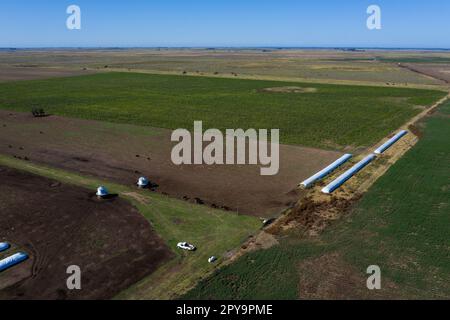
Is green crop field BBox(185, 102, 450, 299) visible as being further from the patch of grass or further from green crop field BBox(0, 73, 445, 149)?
green crop field BBox(0, 73, 445, 149)

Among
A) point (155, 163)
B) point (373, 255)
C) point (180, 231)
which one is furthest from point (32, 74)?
point (373, 255)

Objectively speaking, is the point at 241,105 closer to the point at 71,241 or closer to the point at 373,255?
the point at 71,241

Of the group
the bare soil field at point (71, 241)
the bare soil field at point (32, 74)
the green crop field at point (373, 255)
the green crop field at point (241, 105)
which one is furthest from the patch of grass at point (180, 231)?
the bare soil field at point (32, 74)

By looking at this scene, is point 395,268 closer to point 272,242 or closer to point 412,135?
point 272,242

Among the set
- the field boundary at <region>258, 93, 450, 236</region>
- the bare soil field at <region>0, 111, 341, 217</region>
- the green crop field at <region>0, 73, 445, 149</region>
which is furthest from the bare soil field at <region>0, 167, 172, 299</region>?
the green crop field at <region>0, 73, 445, 149</region>

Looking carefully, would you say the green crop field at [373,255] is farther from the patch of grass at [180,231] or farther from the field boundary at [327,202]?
the patch of grass at [180,231]
